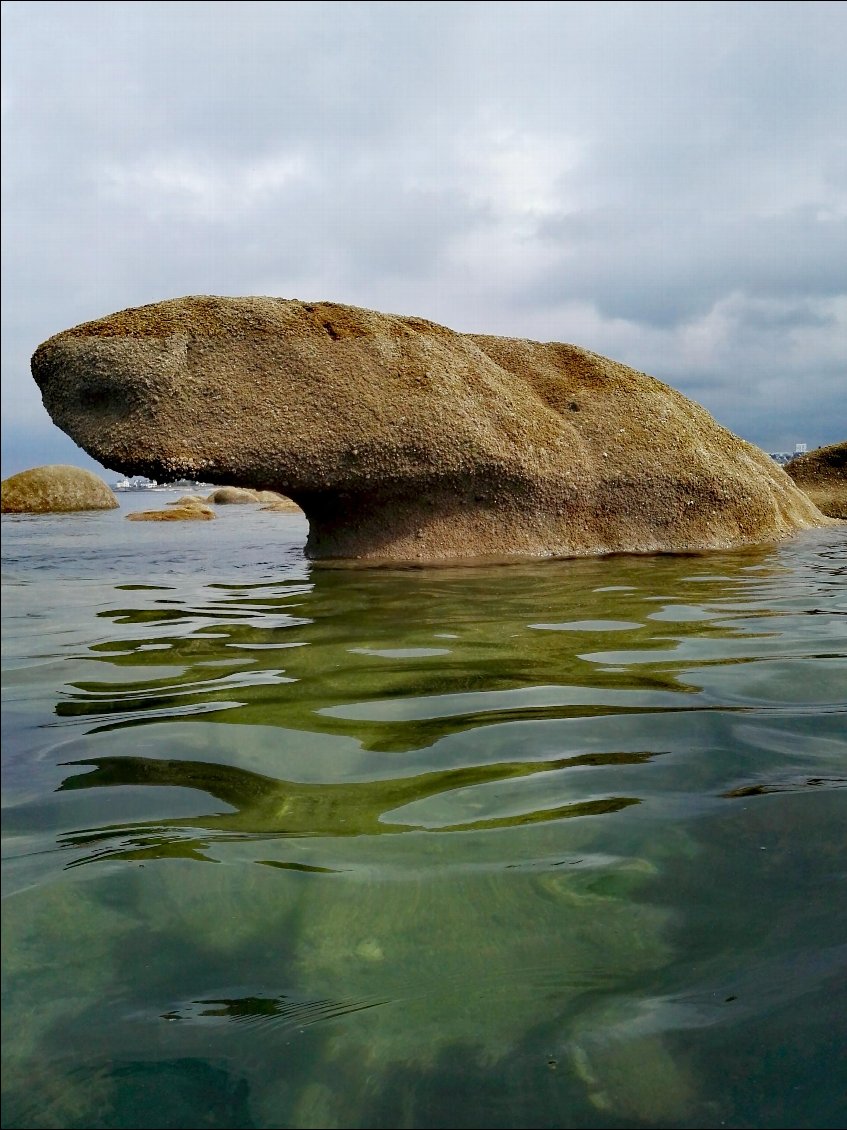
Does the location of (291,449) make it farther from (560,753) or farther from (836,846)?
(836,846)

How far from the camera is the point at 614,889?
5.14 ft

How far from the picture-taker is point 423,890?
1537 millimetres

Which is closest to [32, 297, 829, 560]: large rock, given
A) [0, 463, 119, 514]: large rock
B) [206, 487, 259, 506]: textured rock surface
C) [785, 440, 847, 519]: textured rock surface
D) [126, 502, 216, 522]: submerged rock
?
[785, 440, 847, 519]: textured rock surface

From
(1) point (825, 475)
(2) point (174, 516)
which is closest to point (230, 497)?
(2) point (174, 516)

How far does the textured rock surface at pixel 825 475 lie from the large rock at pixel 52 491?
15.2m

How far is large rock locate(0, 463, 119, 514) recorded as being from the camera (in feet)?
59.5

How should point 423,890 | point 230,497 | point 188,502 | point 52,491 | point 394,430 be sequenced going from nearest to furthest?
point 423,890
point 394,430
point 52,491
point 188,502
point 230,497

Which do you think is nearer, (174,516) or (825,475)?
(825,475)

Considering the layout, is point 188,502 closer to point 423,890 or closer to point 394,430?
point 394,430

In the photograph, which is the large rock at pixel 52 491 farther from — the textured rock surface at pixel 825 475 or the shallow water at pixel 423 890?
the shallow water at pixel 423 890

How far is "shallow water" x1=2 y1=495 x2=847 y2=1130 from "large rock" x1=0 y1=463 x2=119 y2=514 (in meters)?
16.7

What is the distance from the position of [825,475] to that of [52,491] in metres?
15.9

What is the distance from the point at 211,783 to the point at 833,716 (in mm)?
1812

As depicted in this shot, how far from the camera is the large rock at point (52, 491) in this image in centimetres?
1814
